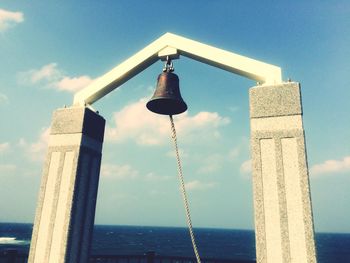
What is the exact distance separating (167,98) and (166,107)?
12.5 inches

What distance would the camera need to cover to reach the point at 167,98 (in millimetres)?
4586

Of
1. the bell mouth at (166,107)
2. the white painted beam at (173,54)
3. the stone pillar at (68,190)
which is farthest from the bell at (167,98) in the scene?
the stone pillar at (68,190)

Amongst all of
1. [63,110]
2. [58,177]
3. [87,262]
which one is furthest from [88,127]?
[87,262]

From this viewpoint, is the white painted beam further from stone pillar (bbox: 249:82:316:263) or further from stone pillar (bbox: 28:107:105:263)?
stone pillar (bbox: 28:107:105:263)

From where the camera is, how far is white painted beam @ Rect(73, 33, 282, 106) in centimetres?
418

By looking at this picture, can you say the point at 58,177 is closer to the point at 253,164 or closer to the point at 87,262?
the point at 87,262

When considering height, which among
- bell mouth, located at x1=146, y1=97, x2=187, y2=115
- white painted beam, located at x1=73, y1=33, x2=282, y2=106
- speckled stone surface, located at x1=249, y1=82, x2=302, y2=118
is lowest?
speckled stone surface, located at x1=249, y1=82, x2=302, y2=118

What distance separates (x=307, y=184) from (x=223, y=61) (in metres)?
2.04

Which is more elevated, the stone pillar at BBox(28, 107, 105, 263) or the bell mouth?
the bell mouth

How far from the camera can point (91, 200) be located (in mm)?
4965

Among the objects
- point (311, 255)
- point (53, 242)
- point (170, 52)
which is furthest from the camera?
point (170, 52)

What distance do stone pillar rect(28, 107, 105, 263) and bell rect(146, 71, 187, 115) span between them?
1.10 metres

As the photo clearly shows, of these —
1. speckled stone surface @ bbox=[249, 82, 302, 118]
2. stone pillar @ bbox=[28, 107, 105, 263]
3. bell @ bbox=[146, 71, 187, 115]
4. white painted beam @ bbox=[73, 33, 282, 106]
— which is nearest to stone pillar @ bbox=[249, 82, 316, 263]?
speckled stone surface @ bbox=[249, 82, 302, 118]

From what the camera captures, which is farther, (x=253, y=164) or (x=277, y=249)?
(x=253, y=164)
